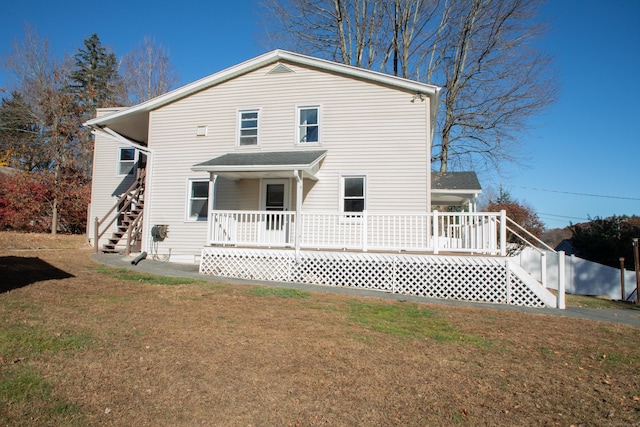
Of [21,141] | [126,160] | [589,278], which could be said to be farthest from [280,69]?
[21,141]

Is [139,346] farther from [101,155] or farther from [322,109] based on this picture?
[101,155]

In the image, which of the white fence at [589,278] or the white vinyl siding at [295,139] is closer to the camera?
the white vinyl siding at [295,139]

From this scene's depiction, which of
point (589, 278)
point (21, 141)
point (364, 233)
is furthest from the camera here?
point (21, 141)

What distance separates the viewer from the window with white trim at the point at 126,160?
1628 cm

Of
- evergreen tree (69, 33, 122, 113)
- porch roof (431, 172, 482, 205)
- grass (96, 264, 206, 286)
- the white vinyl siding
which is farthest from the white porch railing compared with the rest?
evergreen tree (69, 33, 122, 113)

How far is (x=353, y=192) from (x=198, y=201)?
5305 millimetres

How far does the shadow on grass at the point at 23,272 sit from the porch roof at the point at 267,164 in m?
4.28

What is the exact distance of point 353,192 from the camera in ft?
38.8

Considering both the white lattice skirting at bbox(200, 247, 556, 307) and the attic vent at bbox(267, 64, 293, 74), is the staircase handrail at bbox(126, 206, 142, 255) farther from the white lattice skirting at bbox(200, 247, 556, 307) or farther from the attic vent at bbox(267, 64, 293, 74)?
the attic vent at bbox(267, 64, 293, 74)

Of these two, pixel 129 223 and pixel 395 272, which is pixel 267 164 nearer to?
pixel 395 272

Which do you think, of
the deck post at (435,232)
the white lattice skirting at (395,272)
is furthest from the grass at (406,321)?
the deck post at (435,232)

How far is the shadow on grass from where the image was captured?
288 inches

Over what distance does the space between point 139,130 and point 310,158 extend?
28.5 ft

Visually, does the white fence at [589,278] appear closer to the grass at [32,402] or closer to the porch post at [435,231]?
the porch post at [435,231]
